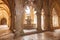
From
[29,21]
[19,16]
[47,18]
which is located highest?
[19,16]

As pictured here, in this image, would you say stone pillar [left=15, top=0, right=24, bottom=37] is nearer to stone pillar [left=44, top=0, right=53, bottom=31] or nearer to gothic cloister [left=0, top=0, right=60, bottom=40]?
gothic cloister [left=0, top=0, right=60, bottom=40]

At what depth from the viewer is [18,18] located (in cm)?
889

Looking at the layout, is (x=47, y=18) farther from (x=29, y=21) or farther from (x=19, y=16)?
(x=19, y=16)

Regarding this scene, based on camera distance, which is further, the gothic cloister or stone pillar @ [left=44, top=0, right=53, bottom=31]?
stone pillar @ [left=44, top=0, right=53, bottom=31]

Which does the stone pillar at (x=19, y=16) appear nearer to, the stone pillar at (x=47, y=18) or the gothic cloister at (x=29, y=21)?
the gothic cloister at (x=29, y=21)

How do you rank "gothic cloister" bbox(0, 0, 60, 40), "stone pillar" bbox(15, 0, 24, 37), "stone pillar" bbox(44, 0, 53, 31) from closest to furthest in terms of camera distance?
1. "gothic cloister" bbox(0, 0, 60, 40)
2. "stone pillar" bbox(15, 0, 24, 37)
3. "stone pillar" bbox(44, 0, 53, 31)

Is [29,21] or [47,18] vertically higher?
[47,18]

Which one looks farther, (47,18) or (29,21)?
(29,21)

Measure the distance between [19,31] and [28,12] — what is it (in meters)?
9.71

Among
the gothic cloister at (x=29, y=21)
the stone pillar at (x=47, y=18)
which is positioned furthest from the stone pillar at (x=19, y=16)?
the stone pillar at (x=47, y=18)

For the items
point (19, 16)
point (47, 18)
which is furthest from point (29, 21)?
point (19, 16)

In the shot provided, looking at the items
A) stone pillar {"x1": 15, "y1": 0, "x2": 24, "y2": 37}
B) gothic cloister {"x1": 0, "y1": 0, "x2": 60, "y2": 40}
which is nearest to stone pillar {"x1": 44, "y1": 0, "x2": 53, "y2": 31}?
gothic cloister {"x1": 0, "y1": 0, "x2": 60, "y2": 40}

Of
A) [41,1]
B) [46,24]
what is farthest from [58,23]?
[41,1]

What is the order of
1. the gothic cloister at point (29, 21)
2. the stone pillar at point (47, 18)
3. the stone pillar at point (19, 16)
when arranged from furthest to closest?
the stone pillar at point (47, 18) → the stone pillar at point (19, 16) → the gothic cloister at point (29, 21)
